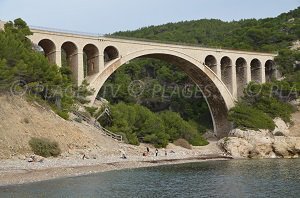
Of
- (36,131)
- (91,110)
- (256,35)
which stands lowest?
(36,131)

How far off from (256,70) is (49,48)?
2692cm

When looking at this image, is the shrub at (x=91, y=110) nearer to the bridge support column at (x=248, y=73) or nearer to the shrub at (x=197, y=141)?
the shrub at (x=197, y=141)

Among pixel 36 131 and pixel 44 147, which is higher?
pixel 36 131

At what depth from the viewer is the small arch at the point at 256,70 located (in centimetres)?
5284

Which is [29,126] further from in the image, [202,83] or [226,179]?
[202,83]

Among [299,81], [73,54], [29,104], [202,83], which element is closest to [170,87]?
[202,83]

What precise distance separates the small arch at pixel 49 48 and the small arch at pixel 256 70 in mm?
26135

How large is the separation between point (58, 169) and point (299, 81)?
35.3 m

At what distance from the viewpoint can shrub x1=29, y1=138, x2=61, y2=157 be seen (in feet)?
89.3

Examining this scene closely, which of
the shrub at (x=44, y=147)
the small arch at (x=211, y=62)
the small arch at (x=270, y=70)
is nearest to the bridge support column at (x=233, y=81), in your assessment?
the small arch at (x=211, y=62)

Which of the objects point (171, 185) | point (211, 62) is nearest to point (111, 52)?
point (211, 62)

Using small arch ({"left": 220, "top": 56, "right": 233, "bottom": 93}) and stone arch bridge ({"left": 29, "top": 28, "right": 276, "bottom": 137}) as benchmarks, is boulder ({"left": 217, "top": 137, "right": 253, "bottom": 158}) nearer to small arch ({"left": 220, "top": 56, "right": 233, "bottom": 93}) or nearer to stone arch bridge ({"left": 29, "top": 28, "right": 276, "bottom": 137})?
stone arch bridge ({"left": 29, "top": 28, "right": 276, "bottom": 137})

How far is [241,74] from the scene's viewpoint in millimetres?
52719

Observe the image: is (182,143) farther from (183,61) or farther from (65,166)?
(65,166)
